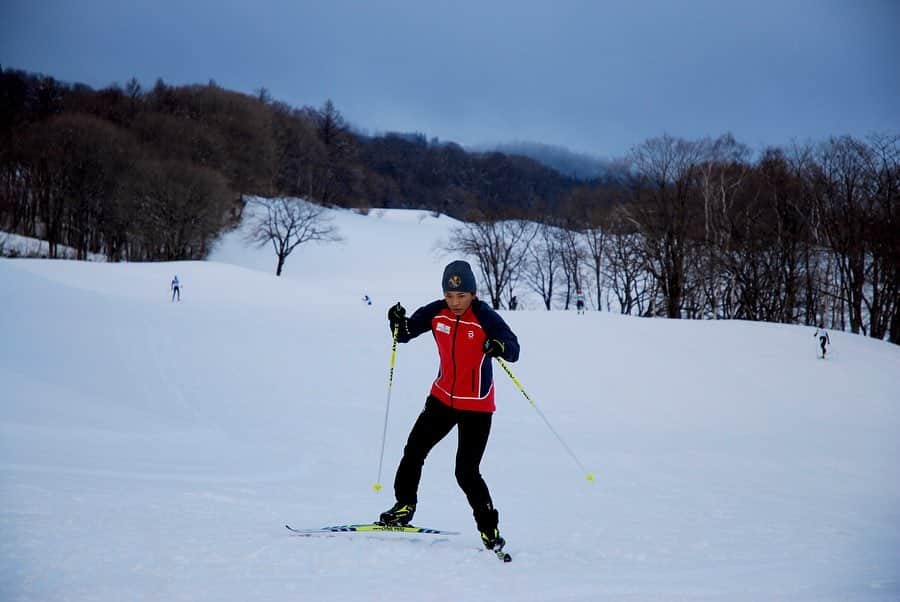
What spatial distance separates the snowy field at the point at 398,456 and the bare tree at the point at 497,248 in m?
23.1

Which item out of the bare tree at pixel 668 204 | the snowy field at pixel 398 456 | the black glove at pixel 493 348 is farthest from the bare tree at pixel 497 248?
the black glove at pixel 493 348

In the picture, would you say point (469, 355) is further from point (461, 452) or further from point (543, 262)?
point (543, 262)

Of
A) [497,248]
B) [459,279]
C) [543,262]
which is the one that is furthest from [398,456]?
[543,262]

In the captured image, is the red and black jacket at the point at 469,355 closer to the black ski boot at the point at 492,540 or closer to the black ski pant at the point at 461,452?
the black ski pant at the point at 461,452

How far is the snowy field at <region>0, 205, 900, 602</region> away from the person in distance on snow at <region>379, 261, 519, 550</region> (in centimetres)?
48

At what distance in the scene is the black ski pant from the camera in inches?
168

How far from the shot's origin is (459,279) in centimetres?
424

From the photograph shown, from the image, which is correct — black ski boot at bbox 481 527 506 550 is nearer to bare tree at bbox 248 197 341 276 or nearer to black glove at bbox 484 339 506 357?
black glove at bbox 484 339 506 357

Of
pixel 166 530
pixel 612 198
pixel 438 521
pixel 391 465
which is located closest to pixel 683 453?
pixel 391 465

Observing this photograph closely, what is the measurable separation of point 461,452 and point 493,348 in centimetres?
85

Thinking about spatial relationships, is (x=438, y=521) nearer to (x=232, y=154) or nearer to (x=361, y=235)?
(x=361, y=235)

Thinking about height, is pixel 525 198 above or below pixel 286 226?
above

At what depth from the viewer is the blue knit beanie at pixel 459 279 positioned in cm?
423

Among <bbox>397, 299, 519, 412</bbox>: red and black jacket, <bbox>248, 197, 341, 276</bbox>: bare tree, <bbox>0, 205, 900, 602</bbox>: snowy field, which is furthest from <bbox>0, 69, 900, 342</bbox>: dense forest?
<bbox>397, 299, 519, 412</bbox>: red and black jacket
